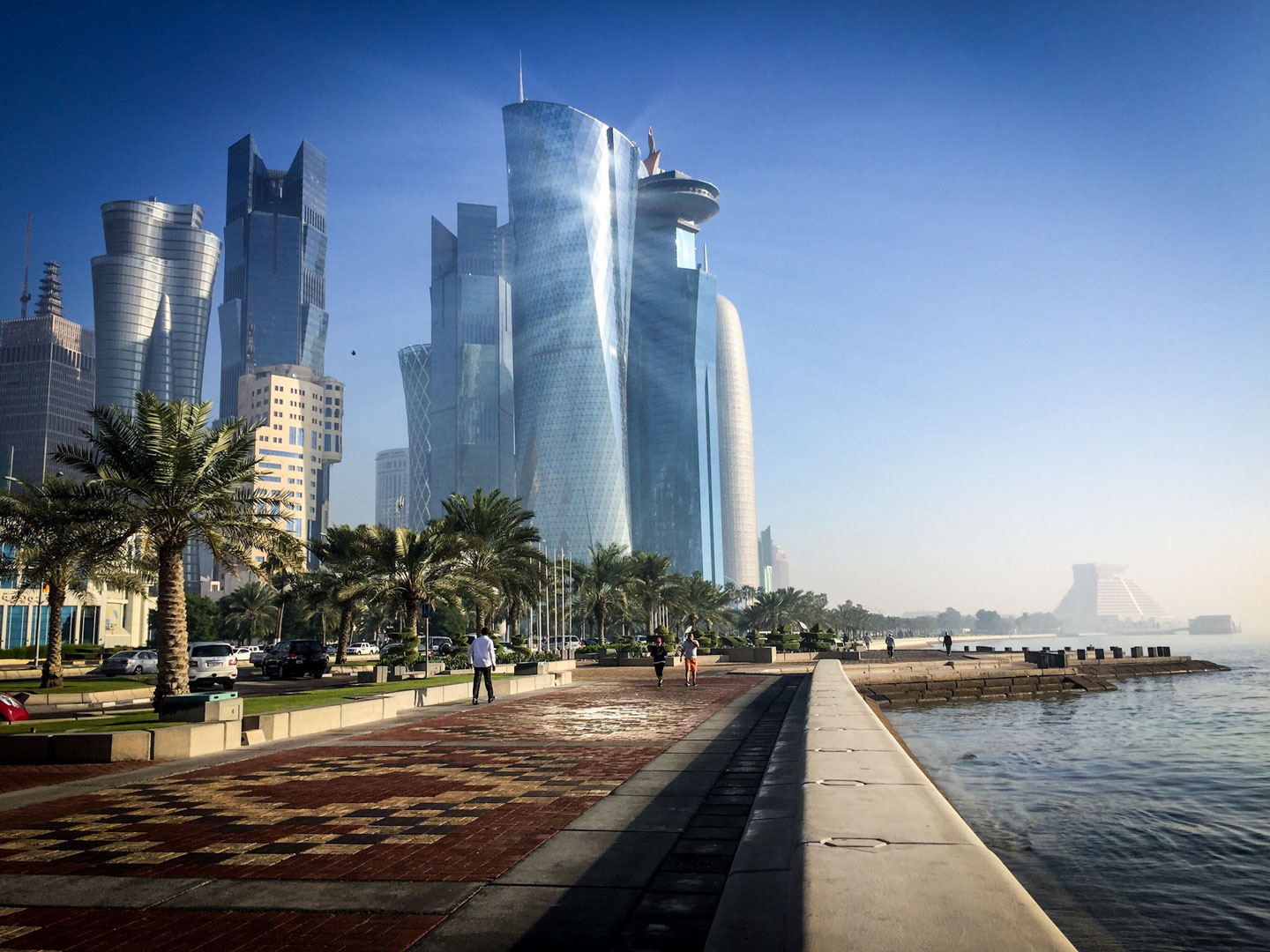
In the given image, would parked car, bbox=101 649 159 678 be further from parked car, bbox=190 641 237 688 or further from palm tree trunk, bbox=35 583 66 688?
parked car, bbox=190 641 237 688

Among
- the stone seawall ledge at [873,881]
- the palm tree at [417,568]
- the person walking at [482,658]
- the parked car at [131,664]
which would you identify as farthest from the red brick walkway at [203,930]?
the parked car at [131,664]

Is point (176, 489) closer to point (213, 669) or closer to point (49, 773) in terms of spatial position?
point (49, 773)

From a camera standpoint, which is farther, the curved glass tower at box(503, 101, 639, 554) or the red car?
the curved glass tower at box(503, 101, 639, 554)

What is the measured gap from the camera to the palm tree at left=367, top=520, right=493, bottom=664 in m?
37.7

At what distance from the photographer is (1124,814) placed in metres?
13.8

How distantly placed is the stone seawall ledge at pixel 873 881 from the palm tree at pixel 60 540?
19.9 meters

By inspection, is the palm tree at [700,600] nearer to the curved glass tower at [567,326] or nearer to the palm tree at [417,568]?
the palm tree at [417,568]

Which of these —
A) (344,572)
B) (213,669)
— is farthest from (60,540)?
(344,572)

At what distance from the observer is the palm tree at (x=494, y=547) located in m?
41.3

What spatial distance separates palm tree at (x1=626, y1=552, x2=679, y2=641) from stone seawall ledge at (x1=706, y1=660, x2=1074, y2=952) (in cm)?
5922

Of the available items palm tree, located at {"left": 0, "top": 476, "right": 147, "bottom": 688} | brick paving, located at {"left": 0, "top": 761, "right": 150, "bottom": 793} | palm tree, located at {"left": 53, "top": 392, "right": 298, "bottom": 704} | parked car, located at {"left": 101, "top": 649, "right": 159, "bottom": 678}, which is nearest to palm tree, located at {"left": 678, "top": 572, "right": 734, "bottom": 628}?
parked car, located at {"left": 101, "top": 649, "right": 159, "bottom": 678}

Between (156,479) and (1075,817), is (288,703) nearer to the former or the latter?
(156,479)

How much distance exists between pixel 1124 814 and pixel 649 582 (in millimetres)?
55921

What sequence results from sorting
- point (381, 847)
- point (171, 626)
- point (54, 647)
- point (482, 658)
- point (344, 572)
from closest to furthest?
point (381, 847), point (171, 626), point (482, 658), point (54, 647), point (344, 572)
